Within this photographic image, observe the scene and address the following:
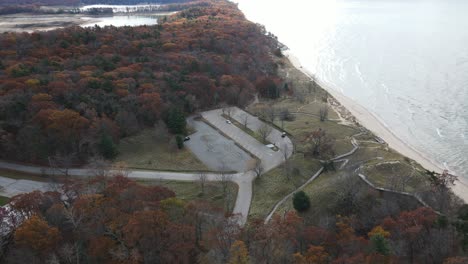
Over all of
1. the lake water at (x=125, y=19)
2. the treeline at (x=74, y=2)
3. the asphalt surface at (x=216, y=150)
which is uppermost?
the treeline at (x=74, y=2)

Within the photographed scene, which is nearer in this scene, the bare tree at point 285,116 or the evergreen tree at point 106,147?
the evergreen tree at point 106,147

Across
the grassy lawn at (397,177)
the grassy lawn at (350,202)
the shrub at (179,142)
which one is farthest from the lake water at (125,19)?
the grassy lawn at (350,202)

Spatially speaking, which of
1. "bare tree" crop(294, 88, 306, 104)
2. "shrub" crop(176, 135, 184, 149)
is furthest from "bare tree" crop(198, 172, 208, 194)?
"bare tree" crop(294, 88, 306, 104)

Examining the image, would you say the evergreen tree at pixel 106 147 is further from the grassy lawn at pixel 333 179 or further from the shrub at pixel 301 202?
the shrub at pixel 301 202

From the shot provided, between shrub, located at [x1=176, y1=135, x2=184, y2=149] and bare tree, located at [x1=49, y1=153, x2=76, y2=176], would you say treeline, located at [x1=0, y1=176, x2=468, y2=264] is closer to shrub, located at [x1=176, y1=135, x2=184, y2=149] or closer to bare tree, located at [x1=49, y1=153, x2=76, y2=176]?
bare tree, located at [x1=49, y1=153, x2=76, y2=176]

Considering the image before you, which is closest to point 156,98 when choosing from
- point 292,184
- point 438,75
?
point 292,184

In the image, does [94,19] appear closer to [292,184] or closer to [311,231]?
[292,184]
